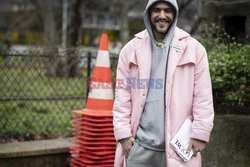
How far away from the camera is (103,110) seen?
15.9 feet

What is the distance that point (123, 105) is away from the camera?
3338mm

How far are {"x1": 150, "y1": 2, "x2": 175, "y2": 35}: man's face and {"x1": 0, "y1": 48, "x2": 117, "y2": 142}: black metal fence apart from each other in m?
2.70

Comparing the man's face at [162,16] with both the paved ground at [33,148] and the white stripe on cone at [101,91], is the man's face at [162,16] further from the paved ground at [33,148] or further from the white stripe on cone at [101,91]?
the paved ground at [33,148]

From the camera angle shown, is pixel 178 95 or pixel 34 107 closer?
pixel 178 95

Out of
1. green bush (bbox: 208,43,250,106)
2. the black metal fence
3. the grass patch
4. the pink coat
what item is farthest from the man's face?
the grass patch

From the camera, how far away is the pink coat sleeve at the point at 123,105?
3293 millimetres

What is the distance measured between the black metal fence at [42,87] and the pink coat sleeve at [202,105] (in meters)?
2.96

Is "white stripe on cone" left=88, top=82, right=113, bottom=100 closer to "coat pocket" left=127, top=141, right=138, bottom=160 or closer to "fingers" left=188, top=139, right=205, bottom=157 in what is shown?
"coat pocket" left=127, top=141, right=138, bottom=160

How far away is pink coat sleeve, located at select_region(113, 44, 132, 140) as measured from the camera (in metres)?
3.29

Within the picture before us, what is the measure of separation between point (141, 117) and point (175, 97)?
276 mm

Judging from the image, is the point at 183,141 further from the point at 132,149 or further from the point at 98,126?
the point at 98,126

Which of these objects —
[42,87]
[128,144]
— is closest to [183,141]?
[128,144]

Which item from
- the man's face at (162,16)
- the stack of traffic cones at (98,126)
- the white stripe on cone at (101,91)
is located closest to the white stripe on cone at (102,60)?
the stack of traffic cones at (98,126)

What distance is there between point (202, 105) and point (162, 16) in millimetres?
669
